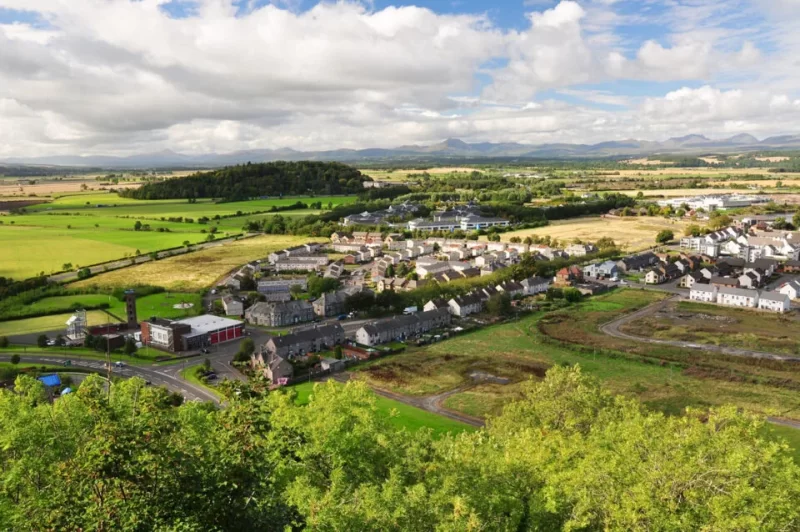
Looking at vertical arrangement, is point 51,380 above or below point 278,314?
above

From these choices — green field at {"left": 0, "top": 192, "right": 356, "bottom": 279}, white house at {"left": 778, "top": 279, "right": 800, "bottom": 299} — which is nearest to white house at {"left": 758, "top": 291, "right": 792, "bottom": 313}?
white house at {"left": 778, "top": 279, "right": 800, "bottom": 299}

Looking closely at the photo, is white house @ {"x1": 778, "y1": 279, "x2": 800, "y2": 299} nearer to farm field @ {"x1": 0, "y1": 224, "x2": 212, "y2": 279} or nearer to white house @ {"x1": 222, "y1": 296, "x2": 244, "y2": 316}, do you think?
white house @ {"x1": 222, "y1": 296, "x2": 244, "y2": 316}

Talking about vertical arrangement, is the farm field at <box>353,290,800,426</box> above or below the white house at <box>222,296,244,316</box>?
below

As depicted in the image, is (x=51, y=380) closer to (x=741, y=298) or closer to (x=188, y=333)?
(x=188, y=333)

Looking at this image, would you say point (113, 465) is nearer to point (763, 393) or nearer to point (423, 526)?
point (423, 526)

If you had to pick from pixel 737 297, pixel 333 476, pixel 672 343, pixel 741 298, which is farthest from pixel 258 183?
pixel 333 476

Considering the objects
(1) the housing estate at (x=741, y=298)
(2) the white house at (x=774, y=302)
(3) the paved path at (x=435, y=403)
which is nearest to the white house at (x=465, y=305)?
(3) the paved path at (x=435, y=403)
